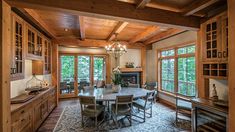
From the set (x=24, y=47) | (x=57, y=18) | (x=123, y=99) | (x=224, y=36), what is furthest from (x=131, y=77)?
(x=24, y=47)

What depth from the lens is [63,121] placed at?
142 inches

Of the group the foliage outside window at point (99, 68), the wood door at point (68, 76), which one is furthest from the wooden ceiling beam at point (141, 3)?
the wood door at point (68, 76)

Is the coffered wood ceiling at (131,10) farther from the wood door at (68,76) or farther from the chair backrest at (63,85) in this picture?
the chair backrest at (63,85)

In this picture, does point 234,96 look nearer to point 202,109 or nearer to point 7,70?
point 202,109

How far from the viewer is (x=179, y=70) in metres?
4.80

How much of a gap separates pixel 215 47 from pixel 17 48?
3.90 m

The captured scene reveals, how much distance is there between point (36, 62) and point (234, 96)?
4.71m

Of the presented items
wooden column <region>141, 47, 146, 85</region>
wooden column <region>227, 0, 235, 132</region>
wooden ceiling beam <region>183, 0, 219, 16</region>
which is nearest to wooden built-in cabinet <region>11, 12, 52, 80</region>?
wooden ceiling beam <region>183, 0, 219, 16</region>

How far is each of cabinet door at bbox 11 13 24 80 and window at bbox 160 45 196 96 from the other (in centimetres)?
464

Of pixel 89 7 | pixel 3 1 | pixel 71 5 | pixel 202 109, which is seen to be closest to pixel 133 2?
pixel 89 7

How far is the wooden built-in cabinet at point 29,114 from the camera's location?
7.10ft

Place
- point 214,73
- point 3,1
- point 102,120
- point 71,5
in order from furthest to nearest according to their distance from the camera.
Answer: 1. point 102,120
2. point 214,73
3. point 71,5
4. point 3,1

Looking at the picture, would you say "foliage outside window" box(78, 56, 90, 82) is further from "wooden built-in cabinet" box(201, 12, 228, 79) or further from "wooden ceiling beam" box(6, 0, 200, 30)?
"wooden built-in cabinet" box(201, 12, 228, 79)

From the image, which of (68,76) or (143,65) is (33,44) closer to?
(68,76)
